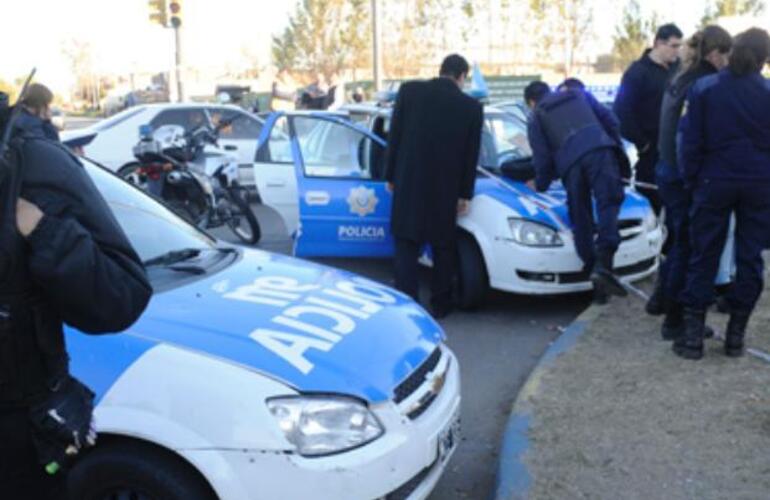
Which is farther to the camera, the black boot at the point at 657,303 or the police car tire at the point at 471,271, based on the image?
the police car tire at the point at 471,271

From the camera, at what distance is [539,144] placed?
645 centimetres

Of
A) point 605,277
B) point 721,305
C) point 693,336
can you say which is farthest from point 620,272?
point 693,336

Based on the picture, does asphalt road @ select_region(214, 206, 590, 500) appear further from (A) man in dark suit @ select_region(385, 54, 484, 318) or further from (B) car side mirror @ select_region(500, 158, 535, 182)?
(B) car side mirror @ select_region(500, 158, 535, 182)

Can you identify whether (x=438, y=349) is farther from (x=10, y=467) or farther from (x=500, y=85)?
(x=500, y=85)

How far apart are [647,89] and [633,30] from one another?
92.6 feet

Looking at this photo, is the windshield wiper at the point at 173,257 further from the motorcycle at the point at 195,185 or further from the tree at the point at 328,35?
the tree at the point at 328,35

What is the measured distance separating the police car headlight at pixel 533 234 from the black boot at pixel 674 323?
42.4 inches

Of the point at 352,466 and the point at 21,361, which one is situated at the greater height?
the point at 21,361

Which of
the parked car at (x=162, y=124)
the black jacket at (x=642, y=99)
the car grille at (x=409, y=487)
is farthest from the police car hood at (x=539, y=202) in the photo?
the parked car at (x=162, y=124)

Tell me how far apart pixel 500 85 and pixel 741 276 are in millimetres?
20943

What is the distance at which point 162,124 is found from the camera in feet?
41.1

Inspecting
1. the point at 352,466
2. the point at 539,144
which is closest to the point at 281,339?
the point at 352,466

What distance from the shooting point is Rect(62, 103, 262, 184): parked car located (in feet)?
40.3

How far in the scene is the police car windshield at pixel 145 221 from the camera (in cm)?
367
